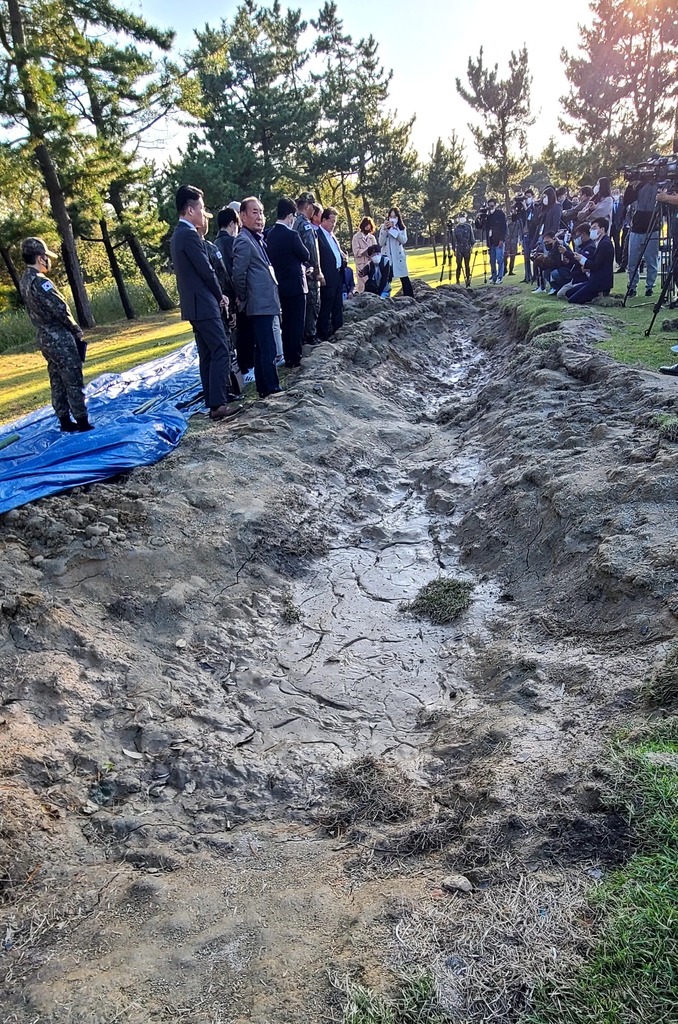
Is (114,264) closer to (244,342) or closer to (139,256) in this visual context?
(139,256)

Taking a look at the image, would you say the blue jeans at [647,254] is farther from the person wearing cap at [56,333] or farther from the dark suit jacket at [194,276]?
the person wearing cap at [56,333]

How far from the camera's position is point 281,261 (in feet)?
Answer: 23.8

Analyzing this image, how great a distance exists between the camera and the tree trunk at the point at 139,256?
55.7ft

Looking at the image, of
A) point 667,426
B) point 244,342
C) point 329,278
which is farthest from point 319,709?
point 329,278

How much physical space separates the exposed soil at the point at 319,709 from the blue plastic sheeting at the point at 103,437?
0.19 meters

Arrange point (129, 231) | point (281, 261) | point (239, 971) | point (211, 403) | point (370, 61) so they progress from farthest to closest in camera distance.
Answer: point (370, 61) < point (129, 231) < point (281, 261) < point (211, 403) < point (239, 971)

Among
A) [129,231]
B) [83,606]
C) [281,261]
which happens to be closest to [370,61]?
[129,231]

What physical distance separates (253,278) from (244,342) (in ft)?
4.16

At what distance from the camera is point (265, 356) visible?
679cm

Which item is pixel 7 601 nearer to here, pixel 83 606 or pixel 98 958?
pixel 83 606

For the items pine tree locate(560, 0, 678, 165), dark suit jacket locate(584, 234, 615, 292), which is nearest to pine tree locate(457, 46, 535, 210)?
pine tree locate(560, 0, 678, 165)

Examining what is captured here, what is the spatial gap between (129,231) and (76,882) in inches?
692

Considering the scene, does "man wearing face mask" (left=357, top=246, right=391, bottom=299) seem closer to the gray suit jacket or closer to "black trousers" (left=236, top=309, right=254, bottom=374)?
"black trousers" (left=236, top=309, right=254, bottom=374)

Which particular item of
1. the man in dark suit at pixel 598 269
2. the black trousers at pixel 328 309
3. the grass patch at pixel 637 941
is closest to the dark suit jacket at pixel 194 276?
the black trousers at pixel 328 309
